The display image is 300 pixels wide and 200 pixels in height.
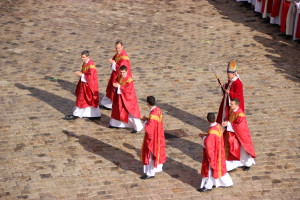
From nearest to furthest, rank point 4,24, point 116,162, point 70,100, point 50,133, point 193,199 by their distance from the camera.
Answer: point 193,199 → point 116,162 → point 50,133 → point 70,100 → point 4,24

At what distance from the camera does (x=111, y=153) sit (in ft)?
46.6

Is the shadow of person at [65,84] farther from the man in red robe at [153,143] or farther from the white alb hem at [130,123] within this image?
the man in red robe at [153,143]

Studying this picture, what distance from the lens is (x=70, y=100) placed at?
1673 centimetres

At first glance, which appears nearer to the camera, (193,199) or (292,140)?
(193,199)

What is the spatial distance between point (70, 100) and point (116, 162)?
3411mm

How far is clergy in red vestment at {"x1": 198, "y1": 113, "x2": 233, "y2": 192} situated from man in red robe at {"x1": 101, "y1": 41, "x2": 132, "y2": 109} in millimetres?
3692

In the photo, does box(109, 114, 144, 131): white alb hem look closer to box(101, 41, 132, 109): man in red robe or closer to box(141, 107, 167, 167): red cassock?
box(101, 41, 132, 109): man in red robe

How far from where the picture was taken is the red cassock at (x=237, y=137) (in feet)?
43.6

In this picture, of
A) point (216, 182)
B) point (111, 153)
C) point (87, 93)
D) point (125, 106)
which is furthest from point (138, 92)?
point (216, 182)

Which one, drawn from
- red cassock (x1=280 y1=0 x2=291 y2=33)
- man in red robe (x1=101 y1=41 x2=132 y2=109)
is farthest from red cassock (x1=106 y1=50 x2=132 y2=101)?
red cassock (x1=280 y1=0 x2=291 y2=33)

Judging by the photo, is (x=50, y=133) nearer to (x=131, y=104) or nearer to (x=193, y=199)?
(x=131, y=104)

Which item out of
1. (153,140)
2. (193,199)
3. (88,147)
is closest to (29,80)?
(88,147)

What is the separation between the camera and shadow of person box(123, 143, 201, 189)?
520 inches

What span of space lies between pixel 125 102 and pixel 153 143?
7.22 ft
